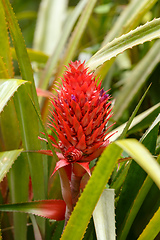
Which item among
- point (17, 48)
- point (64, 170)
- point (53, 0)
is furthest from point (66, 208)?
point (53, 0)

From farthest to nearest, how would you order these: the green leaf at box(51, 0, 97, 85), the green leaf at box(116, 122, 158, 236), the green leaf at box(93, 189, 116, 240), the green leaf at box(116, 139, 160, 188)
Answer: the green leaf at box(51, 0, 97, 85) → the green leaf at box(116, 122, 158, 236) → the green leaf at box(93, 189, 116, 240) → the green leaf at box(116, 139, 160, 188)

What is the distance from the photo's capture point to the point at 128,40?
1.54 feet

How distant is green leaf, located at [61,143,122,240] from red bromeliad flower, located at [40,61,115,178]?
0.06m

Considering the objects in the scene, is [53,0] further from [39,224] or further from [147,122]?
[39,224]

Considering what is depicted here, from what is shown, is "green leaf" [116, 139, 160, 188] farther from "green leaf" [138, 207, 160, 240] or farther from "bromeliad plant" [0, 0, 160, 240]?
"green leaf" [138, 207, 160, 240]

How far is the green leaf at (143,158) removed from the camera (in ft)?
0.85

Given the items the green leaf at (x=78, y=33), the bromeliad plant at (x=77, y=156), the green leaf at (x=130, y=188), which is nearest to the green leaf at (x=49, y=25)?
the green leaf at (x=78, y=33)

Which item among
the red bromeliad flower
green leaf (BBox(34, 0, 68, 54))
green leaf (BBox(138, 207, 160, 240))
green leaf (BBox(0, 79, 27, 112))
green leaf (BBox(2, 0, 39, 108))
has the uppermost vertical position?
green leaf (BBox(34, 0, 68, 54))

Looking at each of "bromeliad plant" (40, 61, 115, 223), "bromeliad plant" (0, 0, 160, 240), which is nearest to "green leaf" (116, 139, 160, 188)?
"bromeliad plant" (0, 0, 160, 240)

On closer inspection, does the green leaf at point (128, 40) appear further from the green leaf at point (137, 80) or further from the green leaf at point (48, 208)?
the green leaf at point (137, 80)

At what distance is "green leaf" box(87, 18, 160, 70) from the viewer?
45cm

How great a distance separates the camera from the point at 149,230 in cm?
39

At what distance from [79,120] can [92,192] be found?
0.11 meters

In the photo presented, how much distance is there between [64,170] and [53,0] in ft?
3.30
